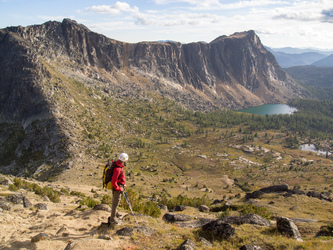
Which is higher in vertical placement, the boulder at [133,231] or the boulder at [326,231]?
the boulder at [133,231]

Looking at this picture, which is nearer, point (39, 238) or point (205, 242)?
point (39, 238)

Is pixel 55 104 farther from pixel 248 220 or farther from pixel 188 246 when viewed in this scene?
pixel 188 246

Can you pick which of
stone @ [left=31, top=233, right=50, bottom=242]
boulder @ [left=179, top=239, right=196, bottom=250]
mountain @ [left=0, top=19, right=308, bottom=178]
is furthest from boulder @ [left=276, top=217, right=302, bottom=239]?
mountain @ [left=0, top=19, right=308, bottom=178]

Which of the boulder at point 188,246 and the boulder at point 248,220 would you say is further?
the boulder at point 248,220

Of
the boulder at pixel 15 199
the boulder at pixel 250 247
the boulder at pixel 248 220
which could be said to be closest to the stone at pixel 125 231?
the boulder at pixel 250 247

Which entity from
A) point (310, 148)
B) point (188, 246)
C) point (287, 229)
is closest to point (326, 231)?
point (287, 229)

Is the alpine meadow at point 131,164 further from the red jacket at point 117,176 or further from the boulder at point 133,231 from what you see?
the red jacket at point 117,176

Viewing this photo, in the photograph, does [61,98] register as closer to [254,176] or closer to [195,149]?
[195,149]

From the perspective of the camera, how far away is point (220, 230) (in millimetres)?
14922

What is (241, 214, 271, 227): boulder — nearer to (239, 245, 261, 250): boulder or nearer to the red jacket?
(239, 245, 261, 250): boulder

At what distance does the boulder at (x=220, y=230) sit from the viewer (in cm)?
1460

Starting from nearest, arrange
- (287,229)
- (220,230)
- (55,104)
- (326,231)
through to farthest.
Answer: (220,230)
(287,229)
(326,231)
(55,104)

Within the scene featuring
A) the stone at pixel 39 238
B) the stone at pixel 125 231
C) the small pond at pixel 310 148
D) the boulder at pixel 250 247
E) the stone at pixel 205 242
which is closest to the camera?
the stone at pixel 39 238

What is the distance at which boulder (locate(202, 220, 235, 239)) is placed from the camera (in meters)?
14.6
